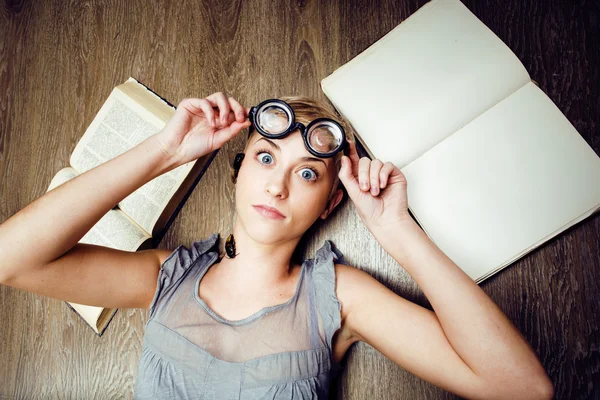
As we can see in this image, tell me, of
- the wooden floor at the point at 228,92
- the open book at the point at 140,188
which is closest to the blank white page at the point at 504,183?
the wooden floor at the point at 228,92

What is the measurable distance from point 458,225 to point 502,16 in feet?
2.92

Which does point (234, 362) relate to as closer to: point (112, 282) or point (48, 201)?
point (112, 282)

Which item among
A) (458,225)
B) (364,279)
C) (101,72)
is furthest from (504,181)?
(101,72)

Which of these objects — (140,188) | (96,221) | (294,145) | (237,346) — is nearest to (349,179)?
(294,145)

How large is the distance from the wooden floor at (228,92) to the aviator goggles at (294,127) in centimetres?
46

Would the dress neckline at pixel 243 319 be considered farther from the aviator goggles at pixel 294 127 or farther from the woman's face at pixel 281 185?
the aviator goggles at pixel 294 127

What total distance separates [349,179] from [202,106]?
1.58 ft

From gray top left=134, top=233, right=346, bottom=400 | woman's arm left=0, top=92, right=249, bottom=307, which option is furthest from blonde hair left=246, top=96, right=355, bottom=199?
gray top left=134, top=233, right=346, bottom=400

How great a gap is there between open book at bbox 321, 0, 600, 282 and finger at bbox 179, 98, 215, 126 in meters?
0.54

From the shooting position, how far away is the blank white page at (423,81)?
1.43m

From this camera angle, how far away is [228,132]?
4.16 ft

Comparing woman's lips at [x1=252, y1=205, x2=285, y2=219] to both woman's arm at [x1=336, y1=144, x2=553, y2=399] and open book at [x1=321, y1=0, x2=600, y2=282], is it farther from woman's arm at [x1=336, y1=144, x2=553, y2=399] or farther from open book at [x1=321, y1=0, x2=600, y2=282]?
open book at [x1=321, y1=0, x2=600, y2=282]

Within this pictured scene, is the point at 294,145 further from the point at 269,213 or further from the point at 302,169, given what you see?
the point at 269,213

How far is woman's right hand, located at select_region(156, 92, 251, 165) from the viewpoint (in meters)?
1.20
